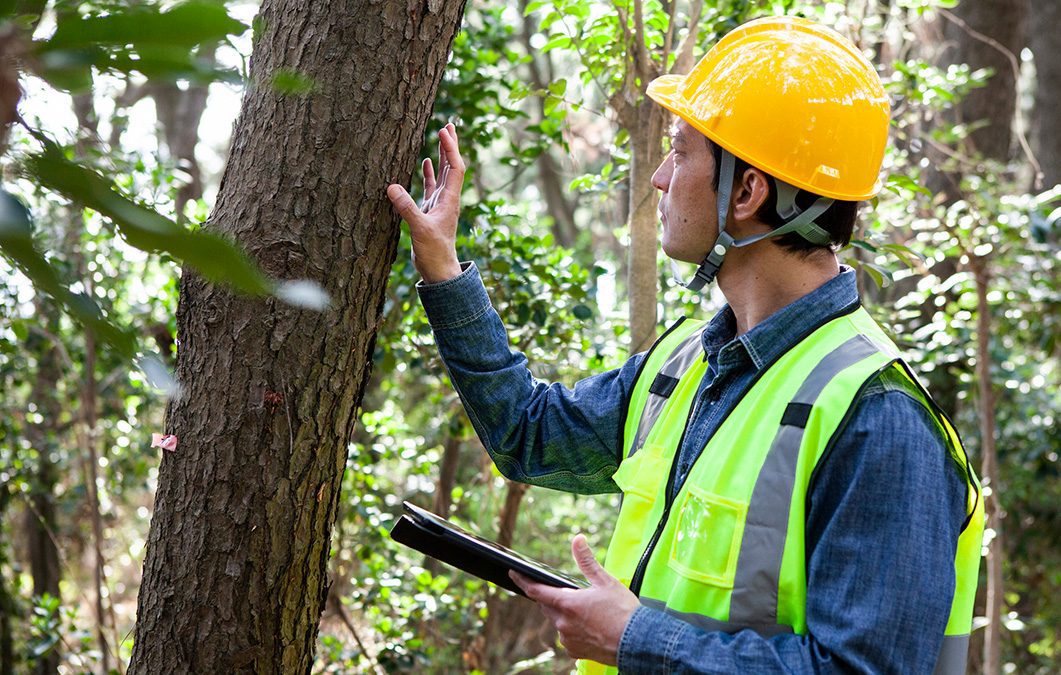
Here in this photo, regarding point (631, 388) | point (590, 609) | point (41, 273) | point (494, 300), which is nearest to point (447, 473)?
point (494, 300)

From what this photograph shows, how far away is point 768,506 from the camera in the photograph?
1.65 m

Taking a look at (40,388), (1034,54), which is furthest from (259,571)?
(1034,54)

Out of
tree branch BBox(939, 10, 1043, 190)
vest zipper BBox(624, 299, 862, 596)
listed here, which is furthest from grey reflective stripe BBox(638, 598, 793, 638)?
tree branch BBox(939, 10, 1043, 190)

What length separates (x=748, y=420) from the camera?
1.76m

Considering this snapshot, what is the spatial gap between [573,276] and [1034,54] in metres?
8.06

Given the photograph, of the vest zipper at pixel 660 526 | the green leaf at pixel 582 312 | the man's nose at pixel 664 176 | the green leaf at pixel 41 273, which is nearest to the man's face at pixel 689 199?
the man's nose at pixel 664 176

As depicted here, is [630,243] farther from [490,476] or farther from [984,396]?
[984,396]

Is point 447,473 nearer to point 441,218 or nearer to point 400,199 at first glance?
point 441,218

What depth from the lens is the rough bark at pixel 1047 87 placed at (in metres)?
8.73

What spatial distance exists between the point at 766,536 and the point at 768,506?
5cm

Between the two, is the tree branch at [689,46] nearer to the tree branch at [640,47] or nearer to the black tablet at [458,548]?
the tree branch at [640,47]

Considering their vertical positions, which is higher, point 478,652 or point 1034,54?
point 1034,54

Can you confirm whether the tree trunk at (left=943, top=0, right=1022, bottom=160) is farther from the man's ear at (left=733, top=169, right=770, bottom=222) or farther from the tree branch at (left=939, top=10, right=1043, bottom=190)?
the man's ear at (left=733, top=169, right=770, bottom=222)

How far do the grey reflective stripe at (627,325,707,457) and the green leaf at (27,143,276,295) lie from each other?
62.9 inches
